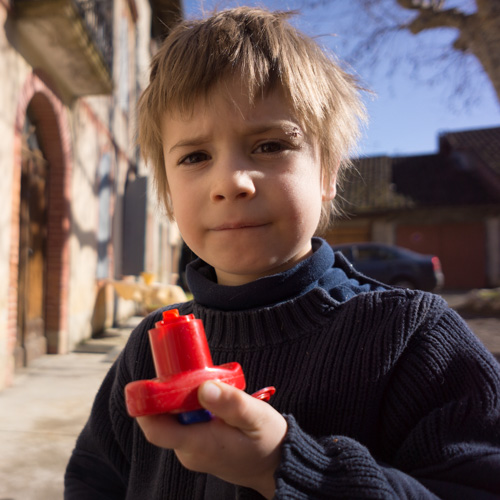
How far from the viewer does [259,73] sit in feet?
3.10

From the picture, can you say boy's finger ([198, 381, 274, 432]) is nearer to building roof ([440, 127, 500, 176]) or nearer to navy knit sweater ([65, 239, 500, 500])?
navy knit sweater ([65, 239, 500, 500])

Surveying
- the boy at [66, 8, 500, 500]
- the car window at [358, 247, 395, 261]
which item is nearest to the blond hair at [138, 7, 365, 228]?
the boy at [66, 8, 500, 500]

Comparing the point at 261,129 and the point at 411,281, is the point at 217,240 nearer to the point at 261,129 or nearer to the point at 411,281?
the point at 261,129

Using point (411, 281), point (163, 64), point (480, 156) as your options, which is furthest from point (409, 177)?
point (163, 64)

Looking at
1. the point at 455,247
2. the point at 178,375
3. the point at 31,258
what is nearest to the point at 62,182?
the point at 31,258

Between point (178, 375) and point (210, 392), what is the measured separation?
61mm

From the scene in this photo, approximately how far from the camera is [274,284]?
38.7 inches

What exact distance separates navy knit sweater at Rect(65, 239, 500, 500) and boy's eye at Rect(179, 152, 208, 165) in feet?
0.90

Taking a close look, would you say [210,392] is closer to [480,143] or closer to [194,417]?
[194,417]

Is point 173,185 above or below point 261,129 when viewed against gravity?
below

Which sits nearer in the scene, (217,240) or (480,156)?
(217,240)

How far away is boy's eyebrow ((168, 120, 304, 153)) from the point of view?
36.2 inches

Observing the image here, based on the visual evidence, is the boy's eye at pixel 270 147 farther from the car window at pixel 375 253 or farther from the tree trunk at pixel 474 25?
the car window at pixel 375 253

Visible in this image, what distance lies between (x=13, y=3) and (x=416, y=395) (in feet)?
17.6
